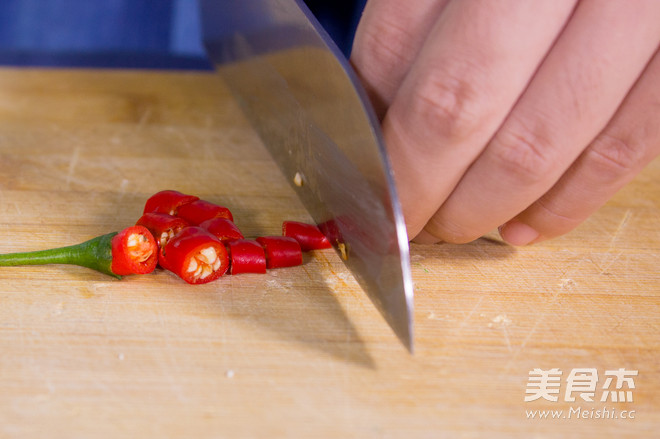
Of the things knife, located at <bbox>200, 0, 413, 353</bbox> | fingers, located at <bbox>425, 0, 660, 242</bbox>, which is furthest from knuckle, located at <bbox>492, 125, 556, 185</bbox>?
knife, located at <bbox>200, 0, 413, 353</bbox>

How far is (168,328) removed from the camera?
Result: 122 cm

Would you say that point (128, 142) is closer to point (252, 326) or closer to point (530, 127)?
point (252, 326)

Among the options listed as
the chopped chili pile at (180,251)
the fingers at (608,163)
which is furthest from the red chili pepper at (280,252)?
the fingers at (608,163)

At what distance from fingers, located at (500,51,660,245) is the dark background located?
1.35 m

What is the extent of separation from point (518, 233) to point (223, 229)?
0.64 meters

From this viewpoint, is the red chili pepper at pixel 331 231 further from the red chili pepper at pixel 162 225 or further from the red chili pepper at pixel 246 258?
the red chili pepper at pixel 162 225

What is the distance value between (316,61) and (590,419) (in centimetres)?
84

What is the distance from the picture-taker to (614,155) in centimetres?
123

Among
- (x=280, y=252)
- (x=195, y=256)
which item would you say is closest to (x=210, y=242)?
(x=195, y=256)

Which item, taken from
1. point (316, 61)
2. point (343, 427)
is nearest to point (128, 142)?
point (316, 61)

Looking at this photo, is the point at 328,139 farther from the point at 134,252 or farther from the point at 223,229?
the point at 134,252

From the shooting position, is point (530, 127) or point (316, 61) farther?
point (316, 61)

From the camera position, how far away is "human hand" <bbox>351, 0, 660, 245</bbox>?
3.60 feet

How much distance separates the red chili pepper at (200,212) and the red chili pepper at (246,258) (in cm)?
14
